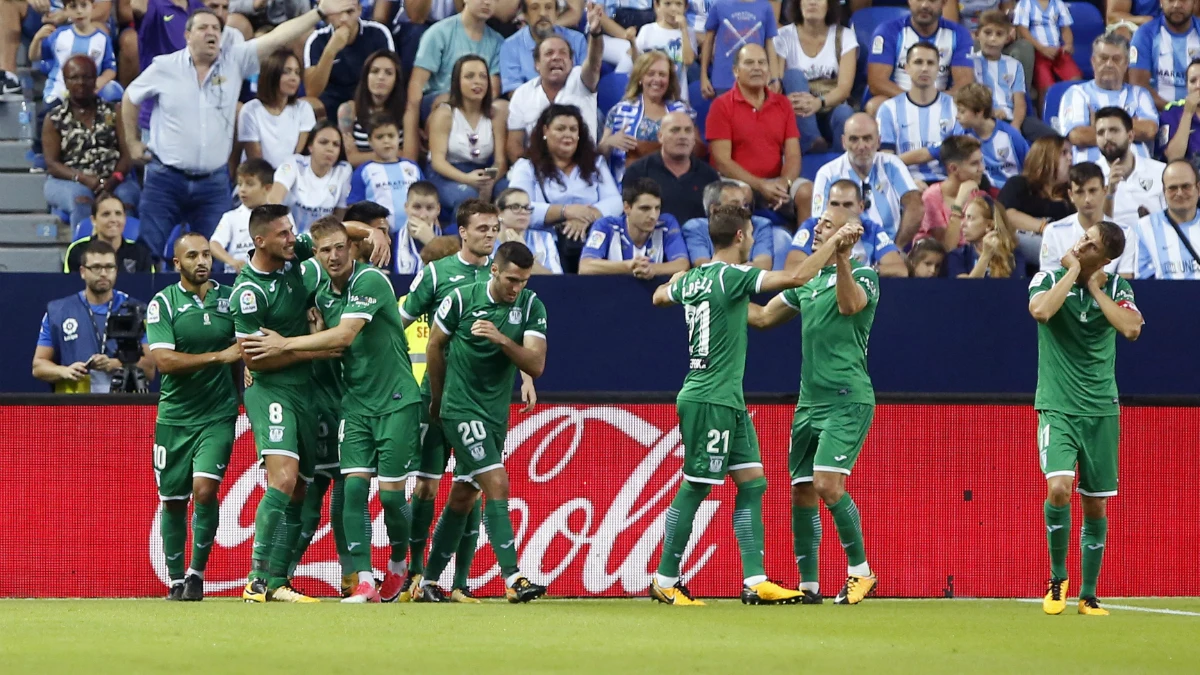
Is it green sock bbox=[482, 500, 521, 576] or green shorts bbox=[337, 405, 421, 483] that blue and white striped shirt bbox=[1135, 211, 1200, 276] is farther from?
green shorts bbox=[337, 405, 421, 483]

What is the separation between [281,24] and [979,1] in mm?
6597

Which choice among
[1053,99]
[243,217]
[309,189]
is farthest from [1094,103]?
[243,217]

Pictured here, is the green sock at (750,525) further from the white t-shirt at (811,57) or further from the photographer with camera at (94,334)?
the white t-shirt at (811,57)

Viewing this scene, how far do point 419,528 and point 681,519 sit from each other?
162 centimetres

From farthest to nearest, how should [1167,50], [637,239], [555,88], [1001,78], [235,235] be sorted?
[1167,50] < [1001,78] < [555,88] < [235,235] < [637,239]

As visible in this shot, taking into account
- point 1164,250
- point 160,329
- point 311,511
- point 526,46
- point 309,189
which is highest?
point 526,46

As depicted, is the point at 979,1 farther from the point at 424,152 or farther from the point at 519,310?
the point at 519,310

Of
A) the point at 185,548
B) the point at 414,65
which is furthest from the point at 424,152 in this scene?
the point at 185,548

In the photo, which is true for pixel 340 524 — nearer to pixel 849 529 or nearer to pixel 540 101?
pixel 849 529

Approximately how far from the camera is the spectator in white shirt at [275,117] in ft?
44.1

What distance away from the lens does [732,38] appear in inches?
571

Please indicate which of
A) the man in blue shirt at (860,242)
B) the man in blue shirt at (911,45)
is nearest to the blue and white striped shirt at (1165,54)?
the man in blue shirt at (911,45)

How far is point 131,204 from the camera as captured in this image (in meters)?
13.1

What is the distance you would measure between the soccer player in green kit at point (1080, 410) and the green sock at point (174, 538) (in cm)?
500
